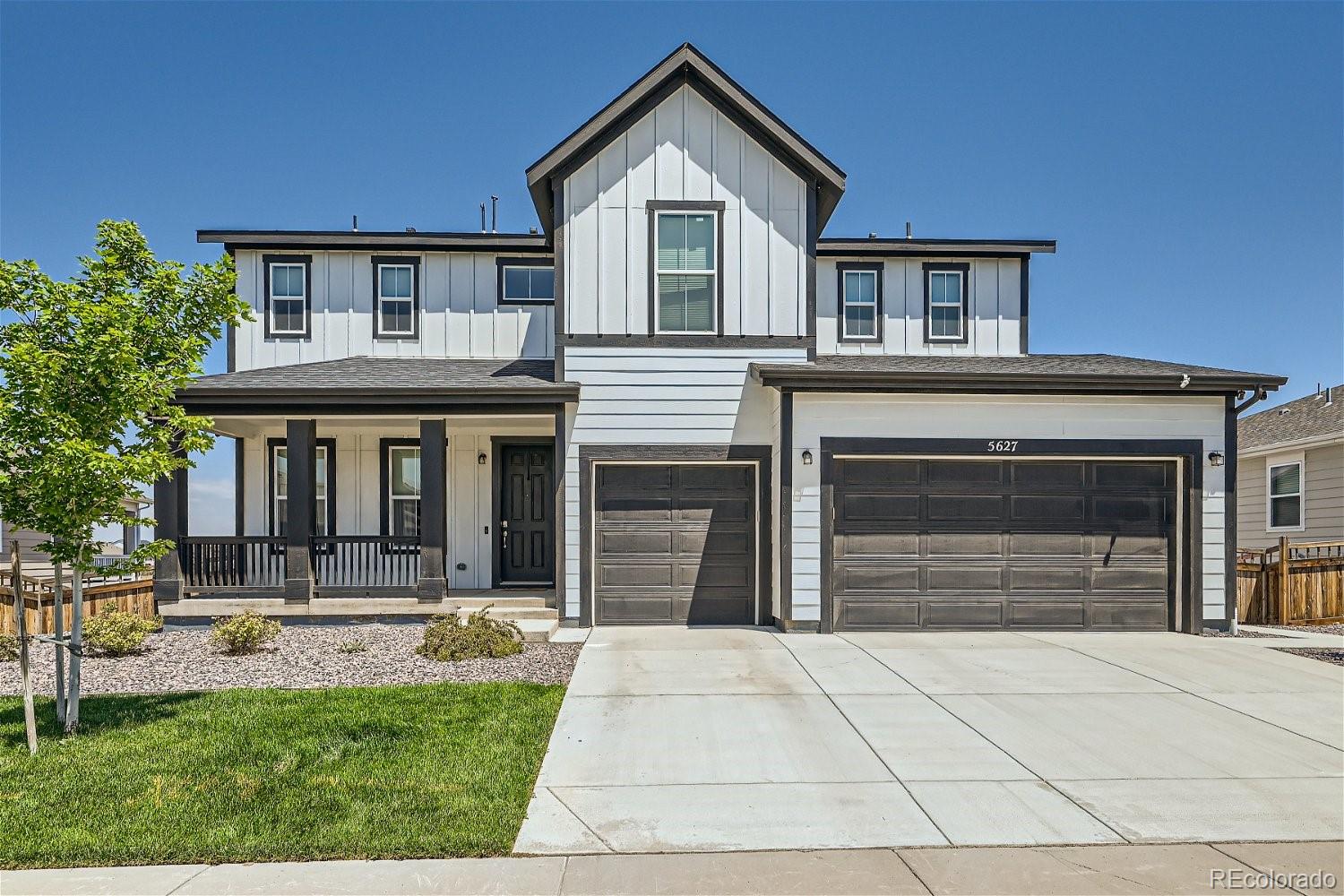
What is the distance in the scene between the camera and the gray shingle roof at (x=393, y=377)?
10039 mm

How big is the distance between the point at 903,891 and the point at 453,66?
12350 millimetres

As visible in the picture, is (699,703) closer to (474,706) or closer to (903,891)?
(474,706)

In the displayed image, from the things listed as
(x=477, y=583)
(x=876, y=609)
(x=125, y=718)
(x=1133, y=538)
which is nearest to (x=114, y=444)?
(x=125, y=718)

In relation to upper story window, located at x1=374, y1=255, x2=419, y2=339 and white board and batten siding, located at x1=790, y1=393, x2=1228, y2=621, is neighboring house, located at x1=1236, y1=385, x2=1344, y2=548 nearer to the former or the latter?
white board and batten siding, located at x1=790, y1=393, x2=1228, y2=621

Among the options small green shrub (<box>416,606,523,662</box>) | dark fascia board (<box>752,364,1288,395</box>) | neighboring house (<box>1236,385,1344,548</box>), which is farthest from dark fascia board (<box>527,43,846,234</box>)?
neighboring house (<box>1236,385,1344,548</box>)

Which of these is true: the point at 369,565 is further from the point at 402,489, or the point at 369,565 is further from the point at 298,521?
the point at 402,489

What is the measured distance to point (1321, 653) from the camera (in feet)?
29.0

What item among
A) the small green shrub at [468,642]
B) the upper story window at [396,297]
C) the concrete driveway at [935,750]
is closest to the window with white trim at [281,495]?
the upper story window at [396,297]

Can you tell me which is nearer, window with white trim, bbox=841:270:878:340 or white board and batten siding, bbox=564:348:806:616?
white board and batten siding, bbox=564:348:806:616

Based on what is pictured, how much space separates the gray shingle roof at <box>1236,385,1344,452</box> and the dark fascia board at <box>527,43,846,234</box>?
11.4 meters

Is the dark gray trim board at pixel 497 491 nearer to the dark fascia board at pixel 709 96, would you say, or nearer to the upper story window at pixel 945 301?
the dark fascia board at pixel 709 96

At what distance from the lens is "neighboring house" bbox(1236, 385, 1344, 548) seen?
48.4ft

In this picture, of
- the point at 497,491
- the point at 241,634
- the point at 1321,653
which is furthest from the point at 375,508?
the point at 1321,653

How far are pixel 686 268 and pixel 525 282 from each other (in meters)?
4.14
